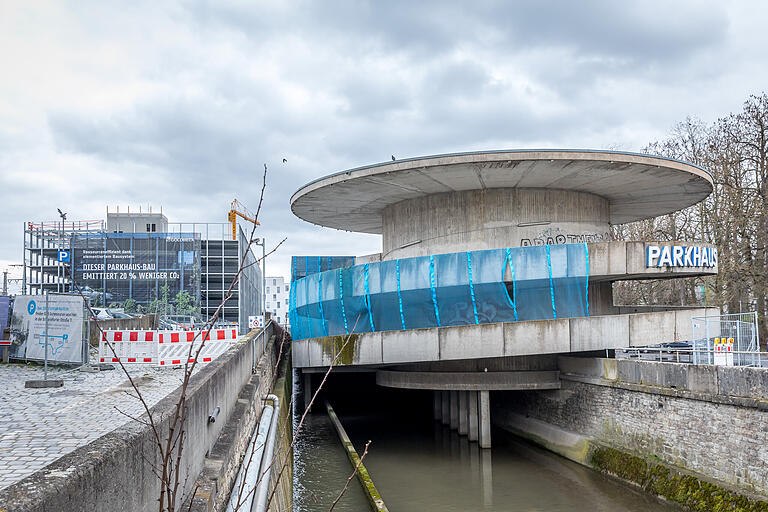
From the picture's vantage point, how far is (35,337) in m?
18.1

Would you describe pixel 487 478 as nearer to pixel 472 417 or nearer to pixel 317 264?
pixel 472 417

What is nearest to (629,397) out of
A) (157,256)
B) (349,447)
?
(349,447)

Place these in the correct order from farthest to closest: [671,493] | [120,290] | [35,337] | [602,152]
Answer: [120,290] < [602,152] < [35,337] < [671,493]

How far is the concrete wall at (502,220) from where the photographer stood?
24.0 m

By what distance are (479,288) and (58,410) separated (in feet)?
A: 46.9

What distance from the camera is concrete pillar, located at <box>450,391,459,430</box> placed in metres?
26.9

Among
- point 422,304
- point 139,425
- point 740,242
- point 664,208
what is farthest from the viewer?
Result: point 740,242

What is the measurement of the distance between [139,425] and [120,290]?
2208 inches

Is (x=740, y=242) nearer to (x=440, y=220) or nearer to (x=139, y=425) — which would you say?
(x=440, y=220)

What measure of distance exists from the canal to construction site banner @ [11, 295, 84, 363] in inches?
289

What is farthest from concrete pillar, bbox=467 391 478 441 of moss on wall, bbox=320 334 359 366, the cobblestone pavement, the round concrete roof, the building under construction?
the building under construction

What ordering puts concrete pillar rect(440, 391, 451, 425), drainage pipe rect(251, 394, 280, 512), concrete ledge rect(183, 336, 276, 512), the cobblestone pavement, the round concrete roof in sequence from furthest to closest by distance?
concrete pillar rect(440, 391, 451, 425) → the round concrete roof → drainage pipe rect(251, 394, 280, 512) → the cobblestone pavement → concrete ledge rect(183, 336, 276, 512)

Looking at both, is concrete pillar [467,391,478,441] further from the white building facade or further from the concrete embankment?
the white building facade

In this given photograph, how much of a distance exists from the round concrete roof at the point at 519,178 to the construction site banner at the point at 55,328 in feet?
34.2
